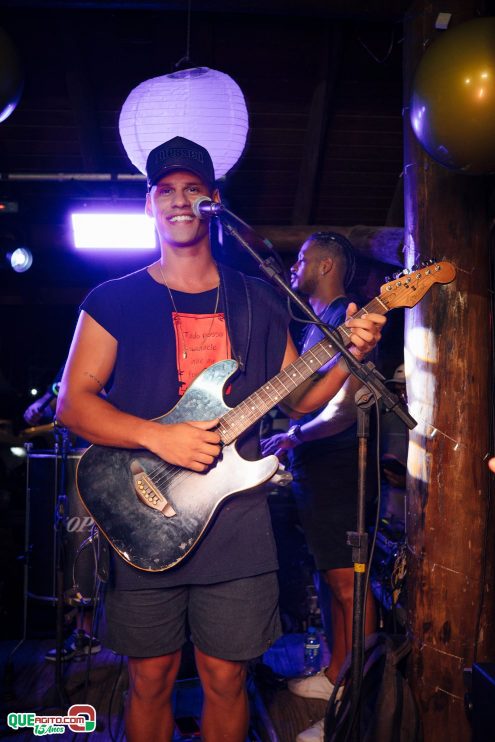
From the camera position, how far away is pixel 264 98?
5.57m

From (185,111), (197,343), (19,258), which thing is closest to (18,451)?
(19,258)

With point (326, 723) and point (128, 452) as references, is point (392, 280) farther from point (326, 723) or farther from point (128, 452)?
point (326, 723)

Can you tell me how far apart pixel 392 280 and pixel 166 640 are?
4.76 ft

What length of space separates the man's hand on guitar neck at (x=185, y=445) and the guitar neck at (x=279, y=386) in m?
0.09

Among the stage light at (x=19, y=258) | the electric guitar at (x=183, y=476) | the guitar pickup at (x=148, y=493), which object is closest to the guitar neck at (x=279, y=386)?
the electric guitar at (x=183, y=476)

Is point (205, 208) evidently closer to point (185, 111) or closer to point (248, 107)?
point (185, 111)

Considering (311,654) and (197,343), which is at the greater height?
(197,343)

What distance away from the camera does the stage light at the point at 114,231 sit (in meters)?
5.57

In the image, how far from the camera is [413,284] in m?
2.24

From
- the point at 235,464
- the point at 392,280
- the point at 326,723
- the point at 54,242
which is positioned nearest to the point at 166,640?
the point at 235,464

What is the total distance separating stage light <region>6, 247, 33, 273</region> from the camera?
5691 mm

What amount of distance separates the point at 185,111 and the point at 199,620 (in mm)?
2412

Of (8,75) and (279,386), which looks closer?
(279,386)

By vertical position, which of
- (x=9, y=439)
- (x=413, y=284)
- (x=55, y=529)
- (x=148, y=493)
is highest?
(x=413, y=284)
